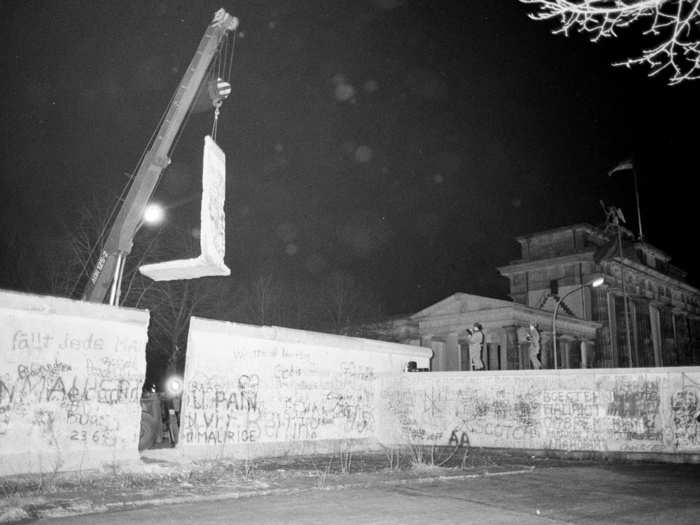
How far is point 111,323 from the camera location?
1248 centimetres

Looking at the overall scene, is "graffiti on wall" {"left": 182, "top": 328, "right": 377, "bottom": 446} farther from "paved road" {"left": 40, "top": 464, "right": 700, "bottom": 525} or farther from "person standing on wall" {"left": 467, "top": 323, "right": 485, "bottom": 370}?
"person standing on wall" {"left": 467, "top": 323, "right": 485, "bottom": 370}

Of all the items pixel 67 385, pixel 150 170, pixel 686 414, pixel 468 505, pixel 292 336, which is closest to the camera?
pixel 468 505

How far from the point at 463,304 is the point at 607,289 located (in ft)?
53.8

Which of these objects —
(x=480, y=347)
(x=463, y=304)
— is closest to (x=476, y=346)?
(x=480, y=347)

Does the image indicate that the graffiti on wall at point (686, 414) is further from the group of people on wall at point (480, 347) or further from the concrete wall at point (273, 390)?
the concrete wall at point (273, 390)

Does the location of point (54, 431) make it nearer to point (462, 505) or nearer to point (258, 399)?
point (258, 399)

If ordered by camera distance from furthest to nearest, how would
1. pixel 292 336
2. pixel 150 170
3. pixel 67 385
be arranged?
pixel 292 336, pixel 150 170, pixel 67 385

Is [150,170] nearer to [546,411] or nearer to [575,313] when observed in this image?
[546,411]

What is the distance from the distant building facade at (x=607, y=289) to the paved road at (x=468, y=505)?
33.7 m

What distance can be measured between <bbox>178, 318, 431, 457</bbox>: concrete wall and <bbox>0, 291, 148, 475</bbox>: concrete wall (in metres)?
1.64

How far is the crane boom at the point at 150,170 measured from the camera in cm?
1465

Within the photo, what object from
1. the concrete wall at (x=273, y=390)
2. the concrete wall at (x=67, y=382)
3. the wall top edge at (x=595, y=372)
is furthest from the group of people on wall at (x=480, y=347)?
the concrete wall at (x=67, y=382)

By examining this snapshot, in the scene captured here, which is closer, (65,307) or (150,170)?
(65,307)

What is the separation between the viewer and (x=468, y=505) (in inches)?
367
